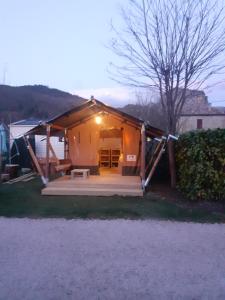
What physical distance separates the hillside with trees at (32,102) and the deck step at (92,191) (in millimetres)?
38231

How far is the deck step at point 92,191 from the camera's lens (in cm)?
1081

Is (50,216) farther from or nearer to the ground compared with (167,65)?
nearer to the ground

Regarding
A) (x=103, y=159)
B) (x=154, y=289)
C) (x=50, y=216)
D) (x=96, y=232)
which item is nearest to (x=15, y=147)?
(x=103, y=159)

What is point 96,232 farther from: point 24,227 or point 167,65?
point 167,65

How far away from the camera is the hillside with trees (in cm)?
5312

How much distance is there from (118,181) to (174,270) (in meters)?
6.97

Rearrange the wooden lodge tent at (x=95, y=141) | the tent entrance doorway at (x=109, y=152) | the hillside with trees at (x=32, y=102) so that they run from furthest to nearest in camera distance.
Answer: the hillside with trees at (x=32, y=102)
the tent entrance doorway at (x=109, y=152)
the wooden lodge tent at (x=95, y=141)

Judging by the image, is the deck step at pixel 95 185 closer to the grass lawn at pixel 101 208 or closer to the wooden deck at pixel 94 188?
the wooden deck at pixel 94 188

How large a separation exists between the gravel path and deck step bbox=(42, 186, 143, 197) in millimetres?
2981

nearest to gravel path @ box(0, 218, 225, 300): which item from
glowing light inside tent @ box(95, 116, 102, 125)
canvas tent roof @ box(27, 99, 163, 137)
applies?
canvas tent roof @ box(27, 99, 163, 137)

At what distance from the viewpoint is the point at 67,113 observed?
1184cm

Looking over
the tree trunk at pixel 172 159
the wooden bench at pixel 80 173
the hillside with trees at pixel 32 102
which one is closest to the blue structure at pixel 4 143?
the wooden bench at pixel 80 173

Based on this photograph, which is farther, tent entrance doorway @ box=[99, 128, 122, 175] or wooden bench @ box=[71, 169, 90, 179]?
tent entrance doorway @ box=[99, 128, 122, 175]

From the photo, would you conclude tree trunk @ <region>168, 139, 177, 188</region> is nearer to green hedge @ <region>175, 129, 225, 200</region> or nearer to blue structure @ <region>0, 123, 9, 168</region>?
green hedge @ <region>175, 129, 225, 200</region>
